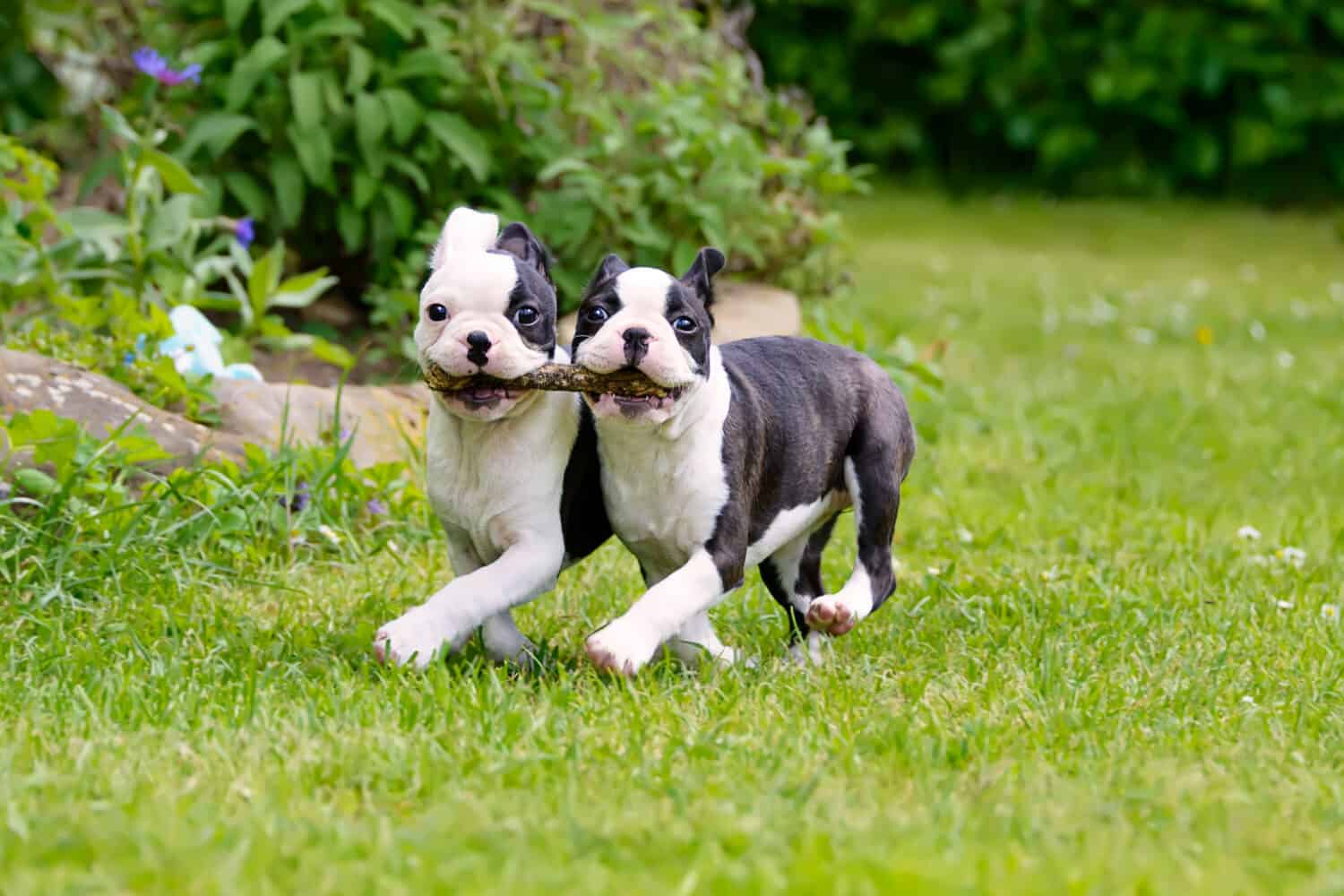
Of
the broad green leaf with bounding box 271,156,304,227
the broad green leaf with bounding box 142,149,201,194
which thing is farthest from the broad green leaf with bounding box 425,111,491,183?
the broad green leaf with bounding box 142,149,201,194

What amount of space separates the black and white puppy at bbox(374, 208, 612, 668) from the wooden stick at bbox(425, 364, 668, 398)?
0.02 meters

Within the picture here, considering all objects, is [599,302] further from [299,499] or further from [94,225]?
[94,225]

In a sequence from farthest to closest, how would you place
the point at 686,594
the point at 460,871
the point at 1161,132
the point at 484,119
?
the point at 1161,132, the point at 484,119, the point at 686,594, the point at 460,871

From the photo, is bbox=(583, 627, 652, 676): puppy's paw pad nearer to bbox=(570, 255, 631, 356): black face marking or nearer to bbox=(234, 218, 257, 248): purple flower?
bbox=(570, 255, 631, 356): black face marking

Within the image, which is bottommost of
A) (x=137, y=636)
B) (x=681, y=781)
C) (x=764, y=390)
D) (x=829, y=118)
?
(x=829, y=118)

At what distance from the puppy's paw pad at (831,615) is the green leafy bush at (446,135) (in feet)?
8.92

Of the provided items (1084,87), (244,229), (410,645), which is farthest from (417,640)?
(1084,87)

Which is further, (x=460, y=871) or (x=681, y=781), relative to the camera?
(x=681, y=781)

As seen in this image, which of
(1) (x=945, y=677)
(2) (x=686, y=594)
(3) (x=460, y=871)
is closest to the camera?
(3) (x=460, y=871)

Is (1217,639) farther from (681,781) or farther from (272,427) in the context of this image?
(272,427)

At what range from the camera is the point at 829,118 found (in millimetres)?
13805

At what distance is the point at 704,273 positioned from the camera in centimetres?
324

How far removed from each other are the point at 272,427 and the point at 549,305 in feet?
4.83

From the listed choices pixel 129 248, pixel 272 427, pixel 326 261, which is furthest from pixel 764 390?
pixel 326 261
